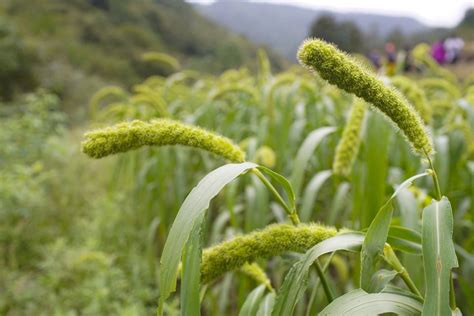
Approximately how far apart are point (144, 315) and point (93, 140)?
176cm

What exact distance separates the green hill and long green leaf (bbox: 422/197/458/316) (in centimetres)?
1211

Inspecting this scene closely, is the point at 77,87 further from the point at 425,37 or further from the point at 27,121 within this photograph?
the point at 425,37

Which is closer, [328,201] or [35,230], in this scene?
[328,201]

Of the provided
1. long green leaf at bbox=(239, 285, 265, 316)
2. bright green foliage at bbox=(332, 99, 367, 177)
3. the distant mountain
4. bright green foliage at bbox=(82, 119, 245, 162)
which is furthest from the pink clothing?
the distant mountain

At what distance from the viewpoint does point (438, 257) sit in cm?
59

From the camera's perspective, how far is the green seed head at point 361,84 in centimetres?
58

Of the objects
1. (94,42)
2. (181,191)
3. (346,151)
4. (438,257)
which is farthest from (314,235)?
(94,42)

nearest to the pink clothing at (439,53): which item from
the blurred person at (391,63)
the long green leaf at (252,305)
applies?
the blurred person at (391,63)

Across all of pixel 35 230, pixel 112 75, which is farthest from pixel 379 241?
pixel 112 75

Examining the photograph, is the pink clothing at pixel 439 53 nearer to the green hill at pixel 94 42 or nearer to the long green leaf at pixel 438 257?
the long green leaf at pixel 438 257

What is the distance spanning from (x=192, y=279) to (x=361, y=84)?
1.12ft

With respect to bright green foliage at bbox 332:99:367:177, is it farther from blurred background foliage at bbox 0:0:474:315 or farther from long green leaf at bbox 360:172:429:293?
long green leaf at bbox 360:172:429:293

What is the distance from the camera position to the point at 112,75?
65.4ft

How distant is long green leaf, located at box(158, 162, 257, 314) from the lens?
0.57m
